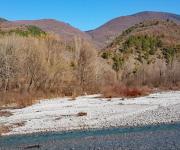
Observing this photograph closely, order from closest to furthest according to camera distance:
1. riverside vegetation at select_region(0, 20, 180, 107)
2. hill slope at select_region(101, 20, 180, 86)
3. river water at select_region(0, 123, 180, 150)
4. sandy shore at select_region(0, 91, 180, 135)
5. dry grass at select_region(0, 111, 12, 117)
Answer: river water at select_region(0, 123, 180, 150) < sandy shore at select_region(0, 91, 180, 135) < dry grass at select_region(0, 111, 12, 117) < riverside vegetation at select_region(0, 20, 180, 107) < hill slope at select_region(101, 20, 180, 86)

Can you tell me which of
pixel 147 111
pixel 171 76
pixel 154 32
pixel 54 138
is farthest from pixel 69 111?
pixel 154 32

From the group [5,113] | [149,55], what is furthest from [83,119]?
[149,55]

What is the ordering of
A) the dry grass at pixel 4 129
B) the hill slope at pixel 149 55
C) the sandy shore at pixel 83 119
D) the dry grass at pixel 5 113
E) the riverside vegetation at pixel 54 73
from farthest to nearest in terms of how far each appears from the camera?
the hill slope at pixel 149 55 < the riverside vegetation at pixel 54 73 < the dry grass at pixel 5 113 < the dry grass at pixel 4 129 < the sandy shore at pixel 83 119

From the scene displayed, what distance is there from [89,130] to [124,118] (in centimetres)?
499

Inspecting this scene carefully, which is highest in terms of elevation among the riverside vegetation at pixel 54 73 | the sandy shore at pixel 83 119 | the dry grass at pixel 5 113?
the riverside vegetation at pixel 54 73

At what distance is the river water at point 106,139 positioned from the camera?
21594 millimetres

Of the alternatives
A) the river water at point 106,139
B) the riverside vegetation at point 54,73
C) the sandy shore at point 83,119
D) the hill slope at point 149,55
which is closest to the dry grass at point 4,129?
the sandy shore at point 83,119

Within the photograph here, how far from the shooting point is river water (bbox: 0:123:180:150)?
21594mm

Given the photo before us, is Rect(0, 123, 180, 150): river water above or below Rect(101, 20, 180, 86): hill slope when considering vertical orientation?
below

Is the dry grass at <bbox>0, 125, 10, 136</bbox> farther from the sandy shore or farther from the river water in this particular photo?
the river water

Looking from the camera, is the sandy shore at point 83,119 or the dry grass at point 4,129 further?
the dry grass at point 4,129

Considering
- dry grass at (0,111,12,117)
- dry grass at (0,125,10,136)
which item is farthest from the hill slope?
dry grass at (0,125,10,136)

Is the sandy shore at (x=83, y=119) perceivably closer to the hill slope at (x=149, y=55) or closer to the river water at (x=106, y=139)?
the river water at (x=106, y=139)

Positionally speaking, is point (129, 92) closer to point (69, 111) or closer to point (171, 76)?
point (69, 111)
